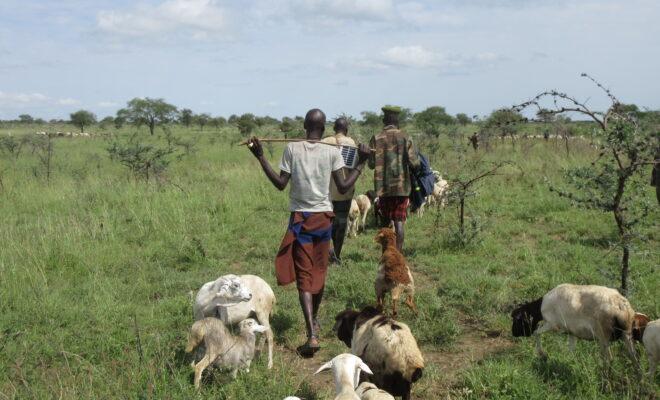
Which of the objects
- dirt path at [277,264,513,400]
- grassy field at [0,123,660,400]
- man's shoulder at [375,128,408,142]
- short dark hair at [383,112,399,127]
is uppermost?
short dark hair at [383,112,399,127]

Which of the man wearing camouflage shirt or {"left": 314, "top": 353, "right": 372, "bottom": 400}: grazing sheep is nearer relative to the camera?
{"left": 314, "top": 353, "right": 372, "bottom": 400}: grazing sheep

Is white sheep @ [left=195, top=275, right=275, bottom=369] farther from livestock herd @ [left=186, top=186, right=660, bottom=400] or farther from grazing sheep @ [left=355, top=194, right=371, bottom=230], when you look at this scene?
grazing sheep @ [left=355, top=194, right=371, bottom=230]

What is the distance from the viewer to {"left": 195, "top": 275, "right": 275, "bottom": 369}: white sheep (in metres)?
4.22

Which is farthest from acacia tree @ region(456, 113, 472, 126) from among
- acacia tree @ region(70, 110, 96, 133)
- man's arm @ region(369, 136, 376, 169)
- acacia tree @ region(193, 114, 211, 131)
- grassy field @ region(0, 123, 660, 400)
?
man's arm @ region(369, 136, 376, 169)

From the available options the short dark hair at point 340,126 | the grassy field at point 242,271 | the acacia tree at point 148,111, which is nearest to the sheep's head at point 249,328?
the grassy field at point 242,271

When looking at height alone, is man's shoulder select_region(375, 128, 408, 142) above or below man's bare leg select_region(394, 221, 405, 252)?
above

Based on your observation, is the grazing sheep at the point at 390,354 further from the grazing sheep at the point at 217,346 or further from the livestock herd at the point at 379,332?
the grazing sheep at the point at 217,346

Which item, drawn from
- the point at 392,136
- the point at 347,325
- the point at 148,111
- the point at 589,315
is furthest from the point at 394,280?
the point at 148,111

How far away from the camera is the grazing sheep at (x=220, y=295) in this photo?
404 centimetres

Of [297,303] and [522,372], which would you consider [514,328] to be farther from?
[297,303]

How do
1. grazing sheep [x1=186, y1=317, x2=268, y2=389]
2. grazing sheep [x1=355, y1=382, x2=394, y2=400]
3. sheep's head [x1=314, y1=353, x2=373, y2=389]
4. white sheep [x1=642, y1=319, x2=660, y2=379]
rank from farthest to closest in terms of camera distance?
1. grazing sheep [x1=186, y1=317, x2=268, y2=389]
2. white sheep [x1=642, y1=319, x2=660, y2=379]
3. sheep's head [x1=314, y1=353, x2=373, y2=389]
4. grazing sheep [x1=355, y1=382, x2=394, y2=400]

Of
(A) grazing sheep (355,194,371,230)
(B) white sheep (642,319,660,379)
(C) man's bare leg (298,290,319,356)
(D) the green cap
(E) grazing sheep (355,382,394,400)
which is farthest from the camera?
(A) grazing sheep (355,194,371,230)

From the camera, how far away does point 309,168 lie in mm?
4445

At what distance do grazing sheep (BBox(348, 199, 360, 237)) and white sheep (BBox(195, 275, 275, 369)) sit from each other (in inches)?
156
